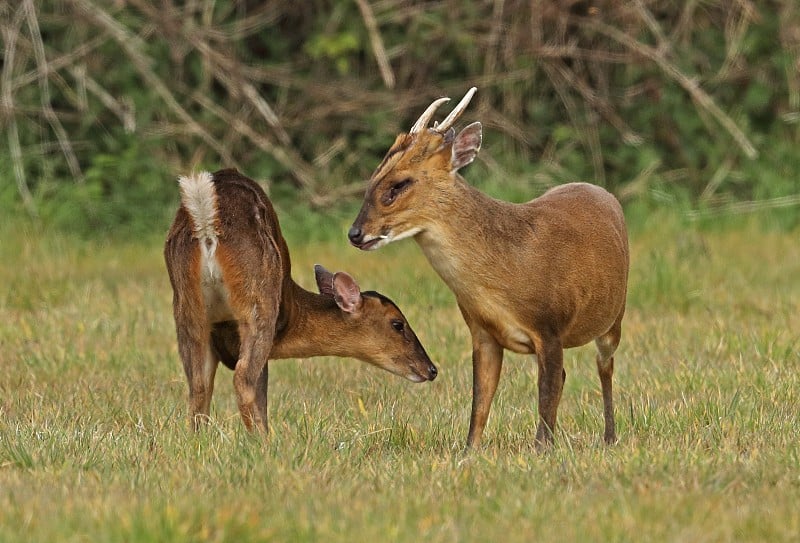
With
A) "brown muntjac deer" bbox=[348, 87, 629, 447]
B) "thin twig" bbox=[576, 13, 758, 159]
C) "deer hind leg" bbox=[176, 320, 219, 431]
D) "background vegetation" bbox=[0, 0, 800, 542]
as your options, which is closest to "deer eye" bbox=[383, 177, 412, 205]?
"brown muntjac deer" bbox=[348, 87, 629, 447]

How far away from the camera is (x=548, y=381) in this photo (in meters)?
5.98

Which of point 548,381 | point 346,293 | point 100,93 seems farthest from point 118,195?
point 548,381

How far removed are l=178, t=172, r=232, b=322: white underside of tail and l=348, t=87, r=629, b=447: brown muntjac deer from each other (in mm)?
661

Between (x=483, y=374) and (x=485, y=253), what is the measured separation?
0.55 meters

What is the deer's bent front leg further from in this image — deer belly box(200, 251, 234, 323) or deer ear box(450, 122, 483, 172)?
deer belly box(200, 251, 234, 323)

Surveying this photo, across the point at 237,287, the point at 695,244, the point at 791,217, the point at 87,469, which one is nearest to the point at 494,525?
the point at 87,469

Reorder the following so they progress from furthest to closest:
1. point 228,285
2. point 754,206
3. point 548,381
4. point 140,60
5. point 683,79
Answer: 1. point 683,79
2. point 754,206
3. point 140,60
4. point 228,285
5. point 548,381

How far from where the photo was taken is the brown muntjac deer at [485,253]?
19.5ft

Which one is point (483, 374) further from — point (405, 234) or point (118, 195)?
point (118, 195)

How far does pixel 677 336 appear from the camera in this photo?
344 inches

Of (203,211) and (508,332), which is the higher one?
(203,211)

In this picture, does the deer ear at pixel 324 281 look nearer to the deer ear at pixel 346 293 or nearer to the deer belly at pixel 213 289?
the deer ear at pixel 346 293

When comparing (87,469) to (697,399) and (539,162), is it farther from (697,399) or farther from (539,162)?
(539,162)

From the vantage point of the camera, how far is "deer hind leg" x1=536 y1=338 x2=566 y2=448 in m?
5.98
